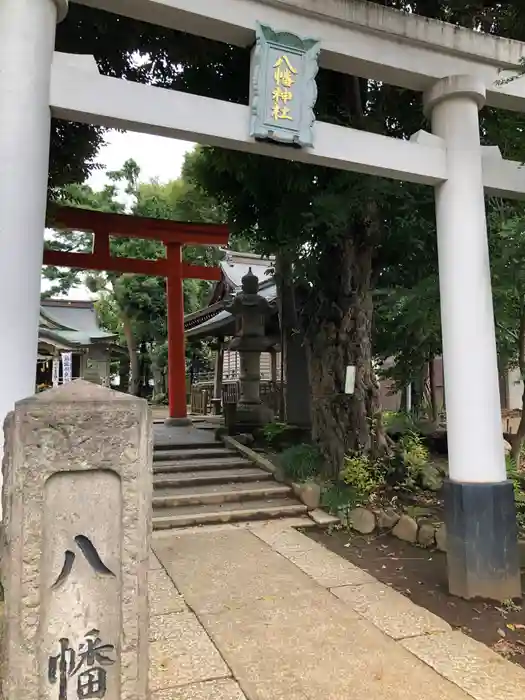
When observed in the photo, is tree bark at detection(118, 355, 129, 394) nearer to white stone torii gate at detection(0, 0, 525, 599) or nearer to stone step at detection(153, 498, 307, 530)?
stone step at detection(153, 498, 307, 530)

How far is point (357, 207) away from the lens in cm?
600

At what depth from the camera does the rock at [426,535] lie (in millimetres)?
5520

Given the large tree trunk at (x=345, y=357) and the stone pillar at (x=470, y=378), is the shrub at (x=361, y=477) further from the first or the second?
the stone pillar at (x=470, y=378)

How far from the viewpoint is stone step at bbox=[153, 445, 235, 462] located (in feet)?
27.7

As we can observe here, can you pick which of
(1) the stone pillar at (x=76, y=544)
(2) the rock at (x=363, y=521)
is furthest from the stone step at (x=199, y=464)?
(1) the stone pillar at (x=76, y=544)

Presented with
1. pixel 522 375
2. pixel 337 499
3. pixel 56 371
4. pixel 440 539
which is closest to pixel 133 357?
pixel 56 371

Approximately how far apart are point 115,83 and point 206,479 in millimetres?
5122

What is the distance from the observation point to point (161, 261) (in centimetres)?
1213

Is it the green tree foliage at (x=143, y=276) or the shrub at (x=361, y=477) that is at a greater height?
the green tree foliage at (x=143, y=276)

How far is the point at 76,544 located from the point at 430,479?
621 cm

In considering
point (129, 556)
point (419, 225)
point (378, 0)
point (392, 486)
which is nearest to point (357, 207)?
point (419, 225)

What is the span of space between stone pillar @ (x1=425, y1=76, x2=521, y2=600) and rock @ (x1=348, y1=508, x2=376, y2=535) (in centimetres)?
174

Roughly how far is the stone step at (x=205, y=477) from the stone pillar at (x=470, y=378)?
3.58 meters

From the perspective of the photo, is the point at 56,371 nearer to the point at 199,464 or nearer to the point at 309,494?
the point at 199,464
